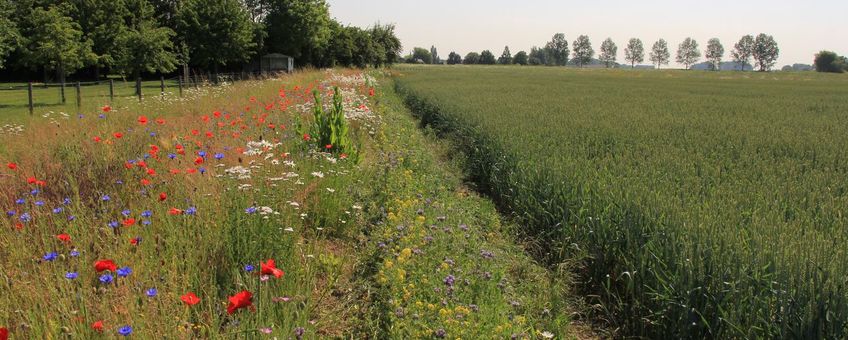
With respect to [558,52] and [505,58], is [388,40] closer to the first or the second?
[505,58]

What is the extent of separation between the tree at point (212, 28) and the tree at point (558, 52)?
5985 inches

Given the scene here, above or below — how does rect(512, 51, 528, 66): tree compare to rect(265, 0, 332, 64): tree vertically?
above

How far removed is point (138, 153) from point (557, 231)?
14.1 ft

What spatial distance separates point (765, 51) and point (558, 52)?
59825 millimetres

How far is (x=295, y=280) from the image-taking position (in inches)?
138

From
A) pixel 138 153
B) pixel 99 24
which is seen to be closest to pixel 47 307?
pixel 138 153

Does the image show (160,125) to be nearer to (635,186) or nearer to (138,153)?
(138,153)

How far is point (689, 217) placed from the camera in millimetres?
4016

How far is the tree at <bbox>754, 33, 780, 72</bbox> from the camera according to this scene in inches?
6024

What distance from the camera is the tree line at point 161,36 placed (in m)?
23.4

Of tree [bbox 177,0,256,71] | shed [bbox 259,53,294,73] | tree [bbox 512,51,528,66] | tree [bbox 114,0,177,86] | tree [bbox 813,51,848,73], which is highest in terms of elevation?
tree [bbox 512,51,528,66]

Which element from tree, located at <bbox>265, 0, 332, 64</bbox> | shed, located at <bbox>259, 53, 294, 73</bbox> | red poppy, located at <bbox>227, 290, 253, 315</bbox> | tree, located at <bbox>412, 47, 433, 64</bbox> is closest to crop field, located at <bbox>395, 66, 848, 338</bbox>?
red poppy, located at <bbox>227, 290, 253, 315</bbox>

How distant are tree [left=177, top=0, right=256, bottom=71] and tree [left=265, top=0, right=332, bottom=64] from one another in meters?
9.62

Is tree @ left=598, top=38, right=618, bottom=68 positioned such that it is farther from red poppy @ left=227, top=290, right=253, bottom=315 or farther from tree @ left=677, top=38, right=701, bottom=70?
red poppy @ left=227, top=290, right=253, bottom=315
